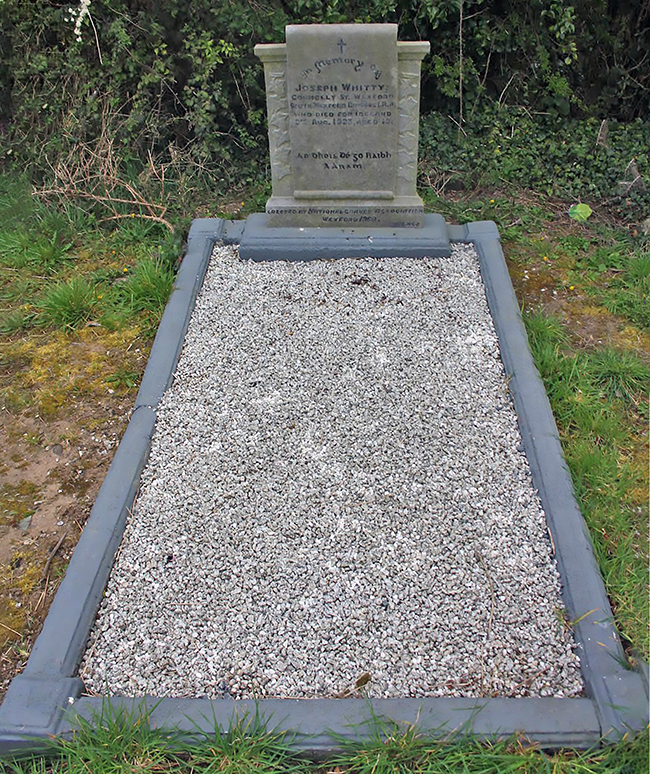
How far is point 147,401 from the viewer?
3.34 metres

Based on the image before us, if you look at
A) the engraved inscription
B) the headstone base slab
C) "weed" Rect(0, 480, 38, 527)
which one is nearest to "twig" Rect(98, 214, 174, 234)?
the headstone base slab

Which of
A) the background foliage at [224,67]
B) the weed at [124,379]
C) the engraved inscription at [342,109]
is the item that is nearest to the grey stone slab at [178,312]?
the weed at [124,379]

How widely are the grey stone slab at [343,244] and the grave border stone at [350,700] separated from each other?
1642 mm

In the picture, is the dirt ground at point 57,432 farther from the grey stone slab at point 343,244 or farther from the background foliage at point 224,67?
the background foliage at point 224,67

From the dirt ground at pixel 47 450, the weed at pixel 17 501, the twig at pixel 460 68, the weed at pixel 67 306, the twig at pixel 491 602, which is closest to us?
the twig at pixel 491 602

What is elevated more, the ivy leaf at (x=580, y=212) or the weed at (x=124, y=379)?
the ivy leaf at (x=580, y=212)

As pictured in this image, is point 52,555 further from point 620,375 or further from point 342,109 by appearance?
point 342,109

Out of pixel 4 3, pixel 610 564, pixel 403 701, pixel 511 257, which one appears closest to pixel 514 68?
pixel 511 257

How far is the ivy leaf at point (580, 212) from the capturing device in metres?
4.80

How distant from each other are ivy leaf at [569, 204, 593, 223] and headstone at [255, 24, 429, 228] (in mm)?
1193

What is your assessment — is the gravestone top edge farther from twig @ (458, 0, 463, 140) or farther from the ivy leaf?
the ivy leaf

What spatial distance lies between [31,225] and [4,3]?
1.62 metres

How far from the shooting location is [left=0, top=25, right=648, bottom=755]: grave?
2.16 m

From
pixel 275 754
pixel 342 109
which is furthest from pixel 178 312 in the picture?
pixel 275 754
